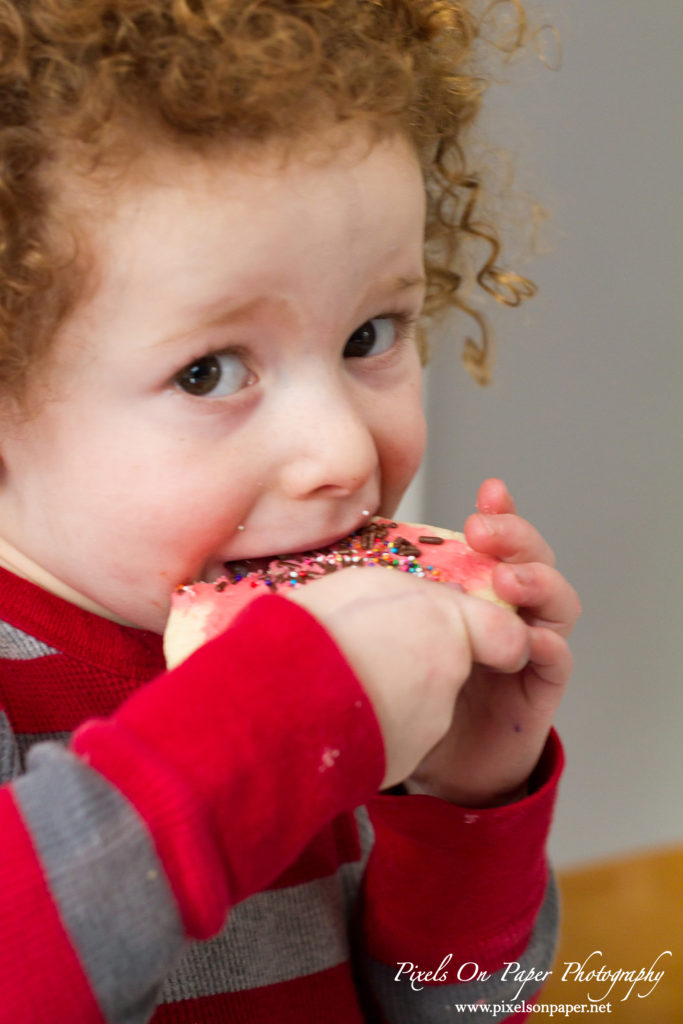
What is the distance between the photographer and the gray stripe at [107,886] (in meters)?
0.52

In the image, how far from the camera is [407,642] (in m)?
0.64

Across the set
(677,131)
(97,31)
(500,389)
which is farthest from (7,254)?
(677,131)

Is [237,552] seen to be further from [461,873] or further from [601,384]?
[601,384]

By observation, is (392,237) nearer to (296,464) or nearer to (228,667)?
(296,464)

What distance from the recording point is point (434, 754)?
978 mm

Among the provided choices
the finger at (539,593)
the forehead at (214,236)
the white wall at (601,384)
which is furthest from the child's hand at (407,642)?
the white wall at (601,384)

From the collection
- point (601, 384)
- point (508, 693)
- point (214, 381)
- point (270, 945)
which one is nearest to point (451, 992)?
point (270, 945)

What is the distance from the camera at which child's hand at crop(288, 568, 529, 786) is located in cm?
62

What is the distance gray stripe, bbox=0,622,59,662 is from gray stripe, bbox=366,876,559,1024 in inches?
18.5

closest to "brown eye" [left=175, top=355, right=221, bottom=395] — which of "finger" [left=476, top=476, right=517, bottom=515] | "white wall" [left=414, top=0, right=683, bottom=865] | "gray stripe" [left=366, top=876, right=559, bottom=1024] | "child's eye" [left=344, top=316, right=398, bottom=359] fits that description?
"child's eye" [left=344, top=316, right=398, bottom=359]

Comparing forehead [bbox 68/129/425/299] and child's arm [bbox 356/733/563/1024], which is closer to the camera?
forehead [bbox 68/129/425/299]

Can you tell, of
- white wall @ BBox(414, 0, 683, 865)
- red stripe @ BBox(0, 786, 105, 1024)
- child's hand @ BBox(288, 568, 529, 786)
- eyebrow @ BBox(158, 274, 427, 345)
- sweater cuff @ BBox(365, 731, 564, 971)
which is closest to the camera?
red stripe @ BBox(0, 786, 105, 1024)

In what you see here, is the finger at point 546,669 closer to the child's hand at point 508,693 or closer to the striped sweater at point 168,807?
the child's hand at point 508,693

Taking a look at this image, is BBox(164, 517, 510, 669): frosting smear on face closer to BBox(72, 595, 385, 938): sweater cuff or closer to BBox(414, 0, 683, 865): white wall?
BBox(72, 595, 385, 938): sweater cuff
